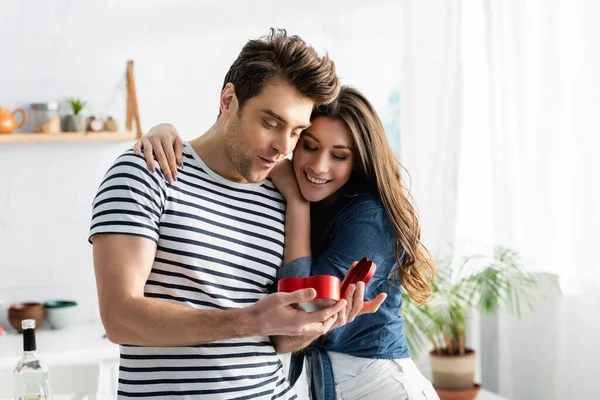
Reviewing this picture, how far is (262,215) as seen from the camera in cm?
172

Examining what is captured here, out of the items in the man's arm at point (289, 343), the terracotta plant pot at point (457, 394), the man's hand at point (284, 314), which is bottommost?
the terracotta plant pot at point (457, 394)

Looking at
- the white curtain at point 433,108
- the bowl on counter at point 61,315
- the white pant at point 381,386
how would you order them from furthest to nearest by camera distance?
the white curtain at point 433,108 → the bowl on counter at point 61,315 → the white pant at point 381,386

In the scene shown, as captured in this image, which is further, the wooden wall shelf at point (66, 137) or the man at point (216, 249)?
the wooden wall shelf at point (66, 137)

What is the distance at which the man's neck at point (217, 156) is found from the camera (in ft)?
5.49

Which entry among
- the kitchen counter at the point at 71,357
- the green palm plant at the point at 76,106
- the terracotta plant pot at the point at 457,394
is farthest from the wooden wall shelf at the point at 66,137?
the terracotta plant pot at the point at 457,394

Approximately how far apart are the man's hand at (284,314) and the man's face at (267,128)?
0.36m

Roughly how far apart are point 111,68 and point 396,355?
2.42 m

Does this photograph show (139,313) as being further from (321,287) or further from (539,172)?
(539,172)

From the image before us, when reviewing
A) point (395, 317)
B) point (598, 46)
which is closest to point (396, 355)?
point (395, 317)

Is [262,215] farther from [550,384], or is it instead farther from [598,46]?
[550,384]

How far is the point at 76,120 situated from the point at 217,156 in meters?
2.18

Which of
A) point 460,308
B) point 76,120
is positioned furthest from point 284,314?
point 76,120

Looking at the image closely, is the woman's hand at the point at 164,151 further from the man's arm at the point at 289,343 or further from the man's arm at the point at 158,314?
the man's arm at the point at 289,343

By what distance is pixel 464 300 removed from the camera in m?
3.45
